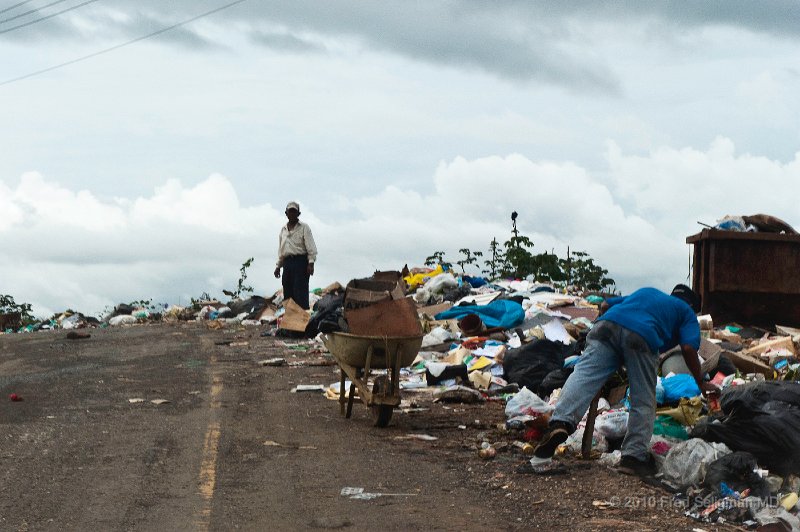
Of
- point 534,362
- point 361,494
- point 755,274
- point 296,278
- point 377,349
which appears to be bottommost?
point 361,494

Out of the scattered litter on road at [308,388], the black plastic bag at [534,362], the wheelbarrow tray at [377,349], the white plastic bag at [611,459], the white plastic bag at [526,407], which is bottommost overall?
the white plastic bag at [611,459]

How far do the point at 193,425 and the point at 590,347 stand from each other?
385 cm

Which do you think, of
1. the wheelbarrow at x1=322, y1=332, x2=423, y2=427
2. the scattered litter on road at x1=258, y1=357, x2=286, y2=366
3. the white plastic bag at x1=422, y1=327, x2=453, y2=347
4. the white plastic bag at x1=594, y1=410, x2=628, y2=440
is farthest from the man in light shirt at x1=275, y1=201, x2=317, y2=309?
the white plastic bag at x1=594, y1=410, x2=628, y2=440

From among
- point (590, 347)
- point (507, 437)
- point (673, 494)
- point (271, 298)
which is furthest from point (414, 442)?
point (271, 298)

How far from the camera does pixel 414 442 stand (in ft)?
31.4

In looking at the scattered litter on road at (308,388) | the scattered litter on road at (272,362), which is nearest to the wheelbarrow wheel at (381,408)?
the scattered litter on road at (308,388)

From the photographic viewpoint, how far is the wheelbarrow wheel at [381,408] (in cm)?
1005

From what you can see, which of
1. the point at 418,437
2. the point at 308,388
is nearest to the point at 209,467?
the point at 418,437

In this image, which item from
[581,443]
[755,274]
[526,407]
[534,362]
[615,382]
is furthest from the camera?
[755,274]

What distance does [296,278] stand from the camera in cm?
2005

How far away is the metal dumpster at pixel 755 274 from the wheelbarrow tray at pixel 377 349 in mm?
8684

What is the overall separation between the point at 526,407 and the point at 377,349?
1.60 m

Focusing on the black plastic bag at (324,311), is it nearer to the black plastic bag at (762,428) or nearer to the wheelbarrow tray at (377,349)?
the wheelbarrow tray at (377,349)

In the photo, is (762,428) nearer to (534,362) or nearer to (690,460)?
(690,460)
